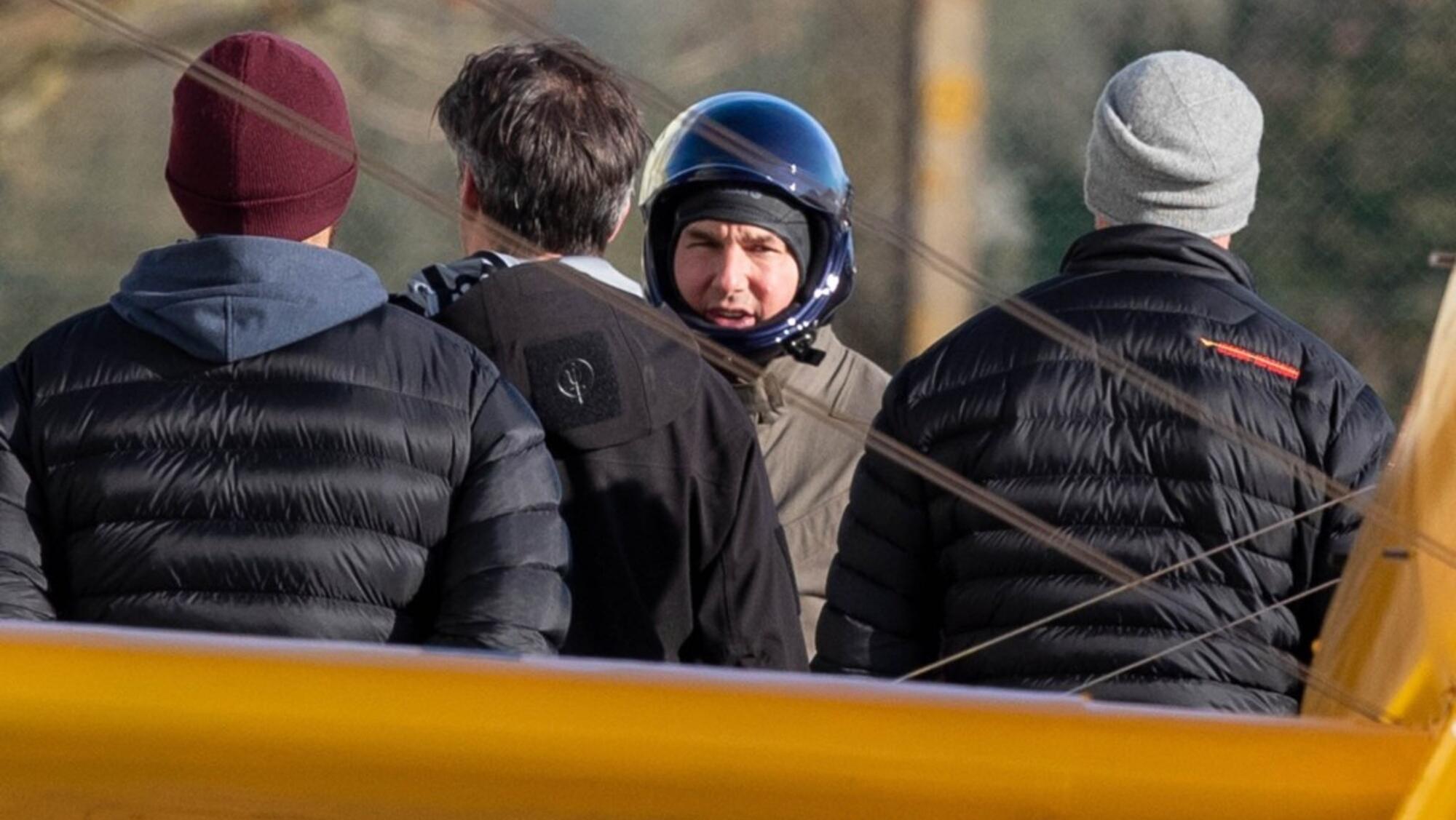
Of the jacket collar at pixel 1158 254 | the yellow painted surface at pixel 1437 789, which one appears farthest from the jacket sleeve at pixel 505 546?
the yellow painted surface at pixel 1437 789

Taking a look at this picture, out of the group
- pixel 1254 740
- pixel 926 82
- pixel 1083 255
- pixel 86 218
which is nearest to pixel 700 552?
pixel 1083 255

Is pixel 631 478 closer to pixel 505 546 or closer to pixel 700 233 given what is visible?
pixel 505 546

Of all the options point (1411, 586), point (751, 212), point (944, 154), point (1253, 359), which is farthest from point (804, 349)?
point (944, 154)

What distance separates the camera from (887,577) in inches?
130

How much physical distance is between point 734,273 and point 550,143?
83 cm

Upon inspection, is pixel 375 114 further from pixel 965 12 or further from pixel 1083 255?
pixel 1083 255

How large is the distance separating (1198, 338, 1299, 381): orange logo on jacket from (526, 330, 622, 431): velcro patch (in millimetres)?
759

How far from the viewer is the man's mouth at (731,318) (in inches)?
163

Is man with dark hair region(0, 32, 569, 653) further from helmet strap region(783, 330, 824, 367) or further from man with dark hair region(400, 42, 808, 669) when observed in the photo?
helmet strap region(783, 330, 824, 367)

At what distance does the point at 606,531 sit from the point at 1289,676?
2.87 ft

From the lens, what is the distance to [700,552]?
324 centimetres

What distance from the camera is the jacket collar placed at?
3240 millimetres

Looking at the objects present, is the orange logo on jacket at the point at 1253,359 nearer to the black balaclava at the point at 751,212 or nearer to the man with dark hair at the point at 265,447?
the man with dark hair at the point at 265,447

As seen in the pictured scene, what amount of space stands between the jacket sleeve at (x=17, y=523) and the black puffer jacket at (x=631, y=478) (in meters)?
0.66
